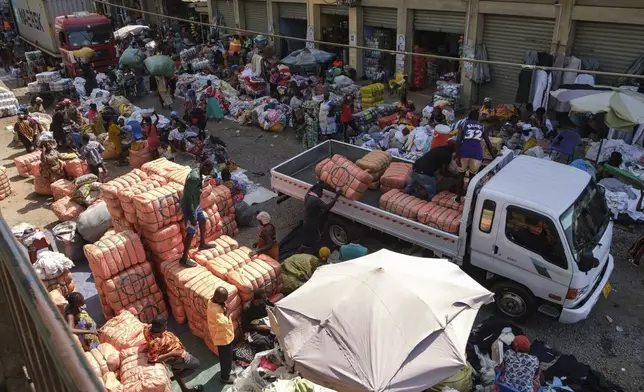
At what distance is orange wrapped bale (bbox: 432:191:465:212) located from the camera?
27.5 ft

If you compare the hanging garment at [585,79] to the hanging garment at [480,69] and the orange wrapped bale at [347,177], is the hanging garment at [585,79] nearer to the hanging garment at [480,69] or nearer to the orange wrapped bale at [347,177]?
the hanging garment at [480,69]

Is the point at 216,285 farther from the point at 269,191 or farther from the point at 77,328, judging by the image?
the point at 269,191

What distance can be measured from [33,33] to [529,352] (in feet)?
95.4

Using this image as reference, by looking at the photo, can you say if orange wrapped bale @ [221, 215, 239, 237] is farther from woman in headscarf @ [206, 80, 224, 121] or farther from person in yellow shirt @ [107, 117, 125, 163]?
woman in headscarf @ [206, 80, 224, 121]

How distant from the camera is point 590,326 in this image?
299 inches

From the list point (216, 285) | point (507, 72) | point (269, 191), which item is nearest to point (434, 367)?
point (216, 285)

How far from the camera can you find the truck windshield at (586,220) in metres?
6.88

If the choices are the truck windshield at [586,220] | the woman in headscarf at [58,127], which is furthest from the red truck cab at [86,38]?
the truck windshield at [586,220]

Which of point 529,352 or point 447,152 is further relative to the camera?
point 447,152

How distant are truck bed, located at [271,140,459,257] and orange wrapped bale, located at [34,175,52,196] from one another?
587cm

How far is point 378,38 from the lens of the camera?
20.2 m

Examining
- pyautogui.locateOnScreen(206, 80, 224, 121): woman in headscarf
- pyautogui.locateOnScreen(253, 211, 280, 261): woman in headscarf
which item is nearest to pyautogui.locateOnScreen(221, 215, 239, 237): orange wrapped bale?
pyautogui.locateOnScreen(253, 211, 280, 261): woman in headscarf

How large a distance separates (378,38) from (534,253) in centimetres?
1495

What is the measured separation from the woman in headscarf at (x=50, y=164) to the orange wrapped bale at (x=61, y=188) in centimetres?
41
